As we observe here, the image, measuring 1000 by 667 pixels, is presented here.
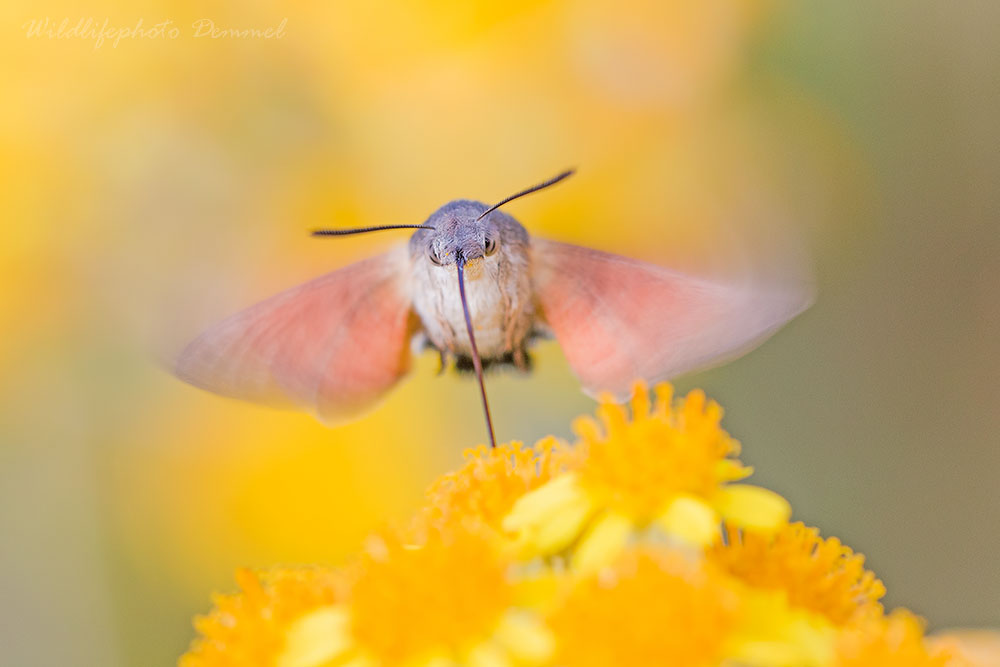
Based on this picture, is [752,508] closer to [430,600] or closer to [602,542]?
[602,542]

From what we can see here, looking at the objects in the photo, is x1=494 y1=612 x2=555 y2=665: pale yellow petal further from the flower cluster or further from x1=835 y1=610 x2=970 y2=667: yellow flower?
x1=835 y1=610 x2=970 y2=667: yellow flower

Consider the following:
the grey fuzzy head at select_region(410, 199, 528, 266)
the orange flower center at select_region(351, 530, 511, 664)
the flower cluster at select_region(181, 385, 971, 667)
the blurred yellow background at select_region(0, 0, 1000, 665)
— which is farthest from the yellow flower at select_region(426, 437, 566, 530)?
the blurred yellow background at select_region(0, 0, 1000, 665)

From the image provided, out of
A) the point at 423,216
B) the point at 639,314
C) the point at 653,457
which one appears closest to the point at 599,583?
the point at 653,457

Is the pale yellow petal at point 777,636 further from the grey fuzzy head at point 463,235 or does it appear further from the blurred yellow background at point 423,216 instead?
the blurred yellow background at point 423,216

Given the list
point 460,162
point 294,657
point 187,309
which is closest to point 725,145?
point 460,162

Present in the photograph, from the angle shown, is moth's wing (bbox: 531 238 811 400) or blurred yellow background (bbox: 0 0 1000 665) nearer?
moth's wing (bbox: 531 238 811 400)

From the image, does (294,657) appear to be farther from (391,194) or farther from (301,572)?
(391,194)
